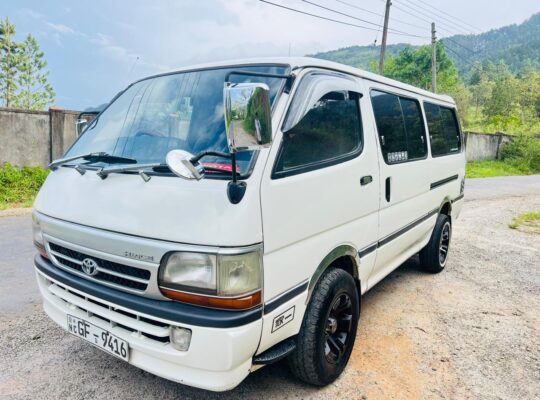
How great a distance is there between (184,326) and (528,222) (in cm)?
826

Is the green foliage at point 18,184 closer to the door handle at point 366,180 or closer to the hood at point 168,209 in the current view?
the hood at point 168,209

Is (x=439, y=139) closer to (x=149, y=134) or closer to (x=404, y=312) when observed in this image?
(x=404, y=312)

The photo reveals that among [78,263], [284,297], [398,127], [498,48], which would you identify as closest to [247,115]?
[284,297]

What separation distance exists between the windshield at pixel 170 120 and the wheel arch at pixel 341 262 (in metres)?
0.80

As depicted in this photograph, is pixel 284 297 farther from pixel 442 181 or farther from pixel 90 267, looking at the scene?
pixel 442 181

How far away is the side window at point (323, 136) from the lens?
216 centimetres

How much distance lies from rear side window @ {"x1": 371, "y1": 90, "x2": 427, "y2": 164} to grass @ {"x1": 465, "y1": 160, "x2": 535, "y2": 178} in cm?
1609

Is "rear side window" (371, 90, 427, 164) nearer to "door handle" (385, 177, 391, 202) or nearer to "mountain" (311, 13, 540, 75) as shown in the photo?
"door handle" (385, 177, 391, 202)

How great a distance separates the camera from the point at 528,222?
26.1ft

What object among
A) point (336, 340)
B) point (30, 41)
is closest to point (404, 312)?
point (336, 340)

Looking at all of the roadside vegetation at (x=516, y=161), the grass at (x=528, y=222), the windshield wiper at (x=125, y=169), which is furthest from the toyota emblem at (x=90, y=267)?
the roadside vegetation at (x=516, y=161)

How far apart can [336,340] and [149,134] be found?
1802 mm

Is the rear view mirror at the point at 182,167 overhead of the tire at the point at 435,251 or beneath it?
overhead

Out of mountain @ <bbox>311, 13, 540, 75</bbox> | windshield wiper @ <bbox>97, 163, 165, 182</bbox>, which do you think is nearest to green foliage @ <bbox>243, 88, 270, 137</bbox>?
windshield wiper @ <bbox>97, 163, 165, 182</bbox>
